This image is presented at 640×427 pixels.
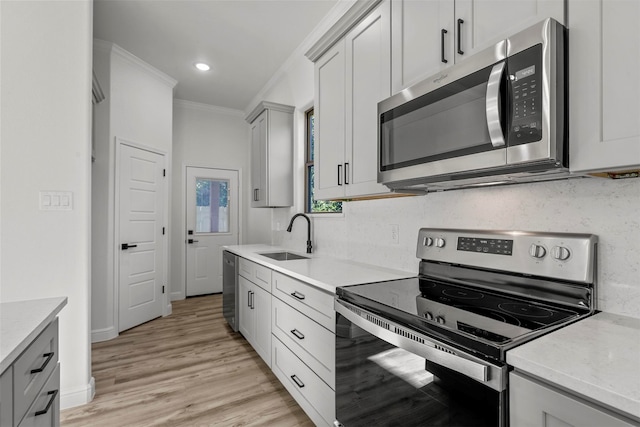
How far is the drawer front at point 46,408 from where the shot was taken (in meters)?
0.99

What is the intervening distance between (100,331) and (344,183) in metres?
2.97

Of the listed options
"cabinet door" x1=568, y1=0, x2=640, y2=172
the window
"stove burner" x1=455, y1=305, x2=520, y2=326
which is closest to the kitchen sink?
the window

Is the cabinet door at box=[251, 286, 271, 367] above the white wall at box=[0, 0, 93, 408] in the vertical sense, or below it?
below

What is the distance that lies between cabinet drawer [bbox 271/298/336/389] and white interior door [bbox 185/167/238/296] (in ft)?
10.1

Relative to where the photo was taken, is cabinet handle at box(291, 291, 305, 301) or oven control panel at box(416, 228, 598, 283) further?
cabinet handle at box(291, 291, 305, 301)

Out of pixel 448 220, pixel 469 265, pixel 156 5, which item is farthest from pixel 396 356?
pixel 156 5

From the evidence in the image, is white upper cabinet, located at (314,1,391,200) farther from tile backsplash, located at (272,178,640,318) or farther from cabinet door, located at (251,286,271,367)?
cabinet door, located at (251,286,271,367)

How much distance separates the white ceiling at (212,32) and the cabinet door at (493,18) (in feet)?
5.75

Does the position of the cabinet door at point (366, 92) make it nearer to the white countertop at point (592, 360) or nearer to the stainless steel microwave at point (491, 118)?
the stainless steel microwave at point (491, 118)

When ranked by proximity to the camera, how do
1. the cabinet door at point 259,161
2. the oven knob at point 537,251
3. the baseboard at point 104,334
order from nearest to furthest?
1. the oven knob at point 537,251
2. the baseboard at point 104,334
3. the cabinet door at point 259,161

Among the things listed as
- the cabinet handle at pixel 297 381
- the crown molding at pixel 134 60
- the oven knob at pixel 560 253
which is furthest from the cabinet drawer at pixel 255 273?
the crown molding at pixel 134 60

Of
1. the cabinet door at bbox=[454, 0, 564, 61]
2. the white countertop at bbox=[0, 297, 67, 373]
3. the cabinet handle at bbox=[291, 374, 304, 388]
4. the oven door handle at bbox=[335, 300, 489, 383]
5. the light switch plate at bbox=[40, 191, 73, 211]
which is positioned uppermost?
the cabinet door at bbox=[454, 0, 564, 61]

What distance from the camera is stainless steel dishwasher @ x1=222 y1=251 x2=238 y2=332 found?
10.5 feet

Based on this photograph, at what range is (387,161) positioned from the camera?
5.21 ft
